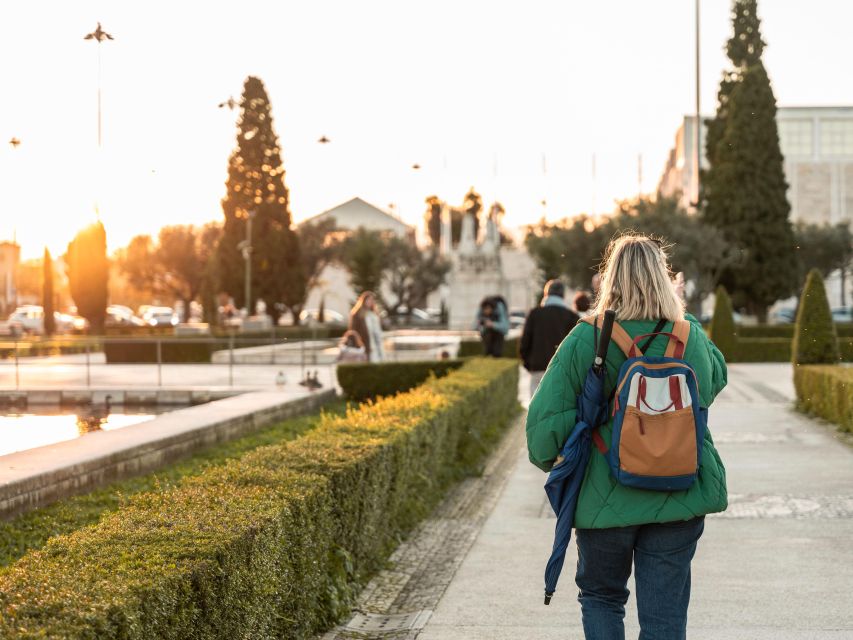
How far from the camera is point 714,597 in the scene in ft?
21.2

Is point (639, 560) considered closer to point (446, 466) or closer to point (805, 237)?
point (446, 466)

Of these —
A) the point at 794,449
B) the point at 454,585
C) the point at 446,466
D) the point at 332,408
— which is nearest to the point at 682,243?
the point at 332,408

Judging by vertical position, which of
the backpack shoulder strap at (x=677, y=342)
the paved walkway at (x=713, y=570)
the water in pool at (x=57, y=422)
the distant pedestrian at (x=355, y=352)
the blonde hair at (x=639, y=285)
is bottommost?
the paved walkway at (x=713, y=570)

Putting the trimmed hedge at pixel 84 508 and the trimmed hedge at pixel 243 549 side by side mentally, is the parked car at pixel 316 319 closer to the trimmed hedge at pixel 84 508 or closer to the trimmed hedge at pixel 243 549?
the trimmed hedge at pixel 84 508

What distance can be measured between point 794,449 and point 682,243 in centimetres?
3434

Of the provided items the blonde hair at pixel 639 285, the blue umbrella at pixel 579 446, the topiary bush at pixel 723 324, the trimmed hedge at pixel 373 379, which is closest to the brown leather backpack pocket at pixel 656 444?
the blue umbrella at pixel 579 446

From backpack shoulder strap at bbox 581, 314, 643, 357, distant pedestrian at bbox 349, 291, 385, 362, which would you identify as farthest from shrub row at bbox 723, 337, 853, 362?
backpack shoulder strap at bbox 581, 314, 643, 357

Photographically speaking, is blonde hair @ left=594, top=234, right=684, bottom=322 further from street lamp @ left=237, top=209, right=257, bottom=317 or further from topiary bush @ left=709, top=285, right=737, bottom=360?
street lamp @ left=237, top=209, right=257, bottom=317

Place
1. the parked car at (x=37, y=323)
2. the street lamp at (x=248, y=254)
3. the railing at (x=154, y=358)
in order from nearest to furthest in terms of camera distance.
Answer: the railing at (x=154, y=358) → the street lamp at (x=248, y=254) → the parked car at (x=37, y=323)

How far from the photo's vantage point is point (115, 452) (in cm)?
969

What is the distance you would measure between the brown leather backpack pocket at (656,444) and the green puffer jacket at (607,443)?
3.5 inches

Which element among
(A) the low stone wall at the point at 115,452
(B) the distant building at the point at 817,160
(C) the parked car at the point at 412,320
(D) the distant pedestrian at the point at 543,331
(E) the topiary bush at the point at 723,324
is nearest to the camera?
(A) the low stone wall at the point at 115,452

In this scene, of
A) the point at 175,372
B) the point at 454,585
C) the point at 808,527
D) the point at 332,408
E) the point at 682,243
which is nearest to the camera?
the point at 454,585

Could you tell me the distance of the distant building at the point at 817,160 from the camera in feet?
272
